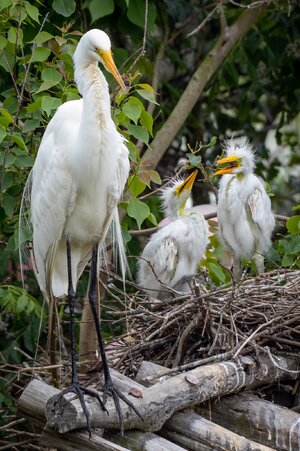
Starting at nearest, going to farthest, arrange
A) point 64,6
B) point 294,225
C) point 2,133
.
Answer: point 2,133
point 64,6
point 294,225

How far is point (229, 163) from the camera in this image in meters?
6.18

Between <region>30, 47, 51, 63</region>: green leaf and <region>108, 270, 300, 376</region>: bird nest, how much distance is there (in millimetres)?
1187

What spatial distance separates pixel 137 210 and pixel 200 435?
3.84ft

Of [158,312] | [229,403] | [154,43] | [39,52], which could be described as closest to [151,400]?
[229,403]

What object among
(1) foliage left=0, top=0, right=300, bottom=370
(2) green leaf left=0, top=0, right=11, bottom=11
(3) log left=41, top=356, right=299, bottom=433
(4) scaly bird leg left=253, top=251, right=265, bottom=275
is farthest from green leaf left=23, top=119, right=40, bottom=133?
(4) scaly bird leg left=253, top=251, right=265, bottom=275

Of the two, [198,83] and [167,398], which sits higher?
[198,83]

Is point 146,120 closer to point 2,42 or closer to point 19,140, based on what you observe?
point 19,140

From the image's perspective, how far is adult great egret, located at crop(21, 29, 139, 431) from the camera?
4.41 m

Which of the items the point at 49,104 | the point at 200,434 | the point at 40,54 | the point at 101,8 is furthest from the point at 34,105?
Result: the point at 200,434

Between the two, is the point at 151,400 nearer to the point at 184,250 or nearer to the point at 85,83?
the point at 85,83

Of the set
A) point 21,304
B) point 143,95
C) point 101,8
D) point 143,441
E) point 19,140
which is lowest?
point 143,441

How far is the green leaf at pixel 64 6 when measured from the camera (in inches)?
213

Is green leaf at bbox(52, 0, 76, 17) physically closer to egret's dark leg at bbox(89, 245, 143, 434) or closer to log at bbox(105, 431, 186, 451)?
egret's dark leg at bbox(89, 245, 143, 434)

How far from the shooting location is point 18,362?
20.8 ft
